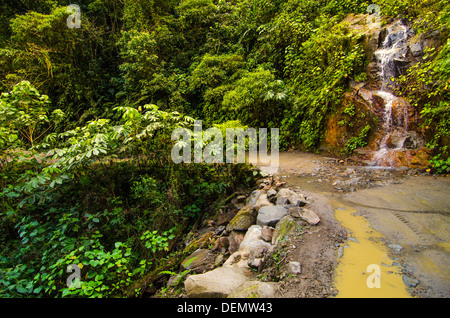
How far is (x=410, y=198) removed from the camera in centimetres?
365

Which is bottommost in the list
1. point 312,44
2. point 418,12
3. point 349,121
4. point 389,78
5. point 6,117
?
point 349,121

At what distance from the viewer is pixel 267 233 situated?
2924 mm

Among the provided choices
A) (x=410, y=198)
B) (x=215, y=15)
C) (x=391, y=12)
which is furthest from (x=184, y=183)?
(x=215, y=15)

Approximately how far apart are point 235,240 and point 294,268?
1.34m

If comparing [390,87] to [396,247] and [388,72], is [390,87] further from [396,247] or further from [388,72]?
[396,247]

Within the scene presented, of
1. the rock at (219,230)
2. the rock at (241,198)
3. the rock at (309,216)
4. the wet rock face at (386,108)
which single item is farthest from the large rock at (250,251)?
the wet rock face at (386,108)

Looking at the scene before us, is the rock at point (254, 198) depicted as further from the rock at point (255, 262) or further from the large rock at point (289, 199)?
the rock at point (255, 262)

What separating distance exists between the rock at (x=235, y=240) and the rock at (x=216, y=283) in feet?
2.55

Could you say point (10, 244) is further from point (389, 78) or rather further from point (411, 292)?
point (389, 78)

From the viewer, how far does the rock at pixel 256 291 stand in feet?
5.65

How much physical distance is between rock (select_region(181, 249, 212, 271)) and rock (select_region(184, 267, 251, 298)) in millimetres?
761

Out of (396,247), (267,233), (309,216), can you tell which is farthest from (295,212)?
(396,247)

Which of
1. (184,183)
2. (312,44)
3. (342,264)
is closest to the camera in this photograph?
(342,264)
